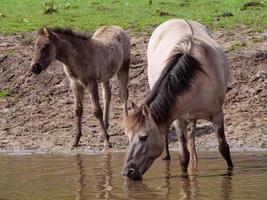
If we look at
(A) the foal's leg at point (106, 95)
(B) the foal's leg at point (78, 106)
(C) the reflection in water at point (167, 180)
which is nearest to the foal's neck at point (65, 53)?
(B) the foal's leg at point (78, 106)

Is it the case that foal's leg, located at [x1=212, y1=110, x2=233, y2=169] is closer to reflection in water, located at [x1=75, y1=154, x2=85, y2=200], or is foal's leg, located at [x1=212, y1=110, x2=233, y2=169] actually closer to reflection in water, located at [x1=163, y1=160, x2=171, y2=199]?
reflection in water, located at [x1=163, y1=160, x2=171, y2=199]

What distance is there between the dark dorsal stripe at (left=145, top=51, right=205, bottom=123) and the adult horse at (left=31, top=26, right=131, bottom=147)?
384 centimetres

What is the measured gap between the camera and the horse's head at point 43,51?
497 inches

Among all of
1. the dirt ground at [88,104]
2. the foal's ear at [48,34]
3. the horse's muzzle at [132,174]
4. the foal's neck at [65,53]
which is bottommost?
the dirt ground at [88,104]

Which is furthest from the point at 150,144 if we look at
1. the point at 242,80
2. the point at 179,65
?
the point at 242,80

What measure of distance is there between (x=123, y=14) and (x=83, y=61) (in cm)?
656

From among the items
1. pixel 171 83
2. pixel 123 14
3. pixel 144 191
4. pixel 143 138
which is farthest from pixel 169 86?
pixel 123 14

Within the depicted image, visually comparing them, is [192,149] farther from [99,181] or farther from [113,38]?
[113,38]

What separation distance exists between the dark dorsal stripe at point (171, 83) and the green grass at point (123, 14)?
7.71 metres

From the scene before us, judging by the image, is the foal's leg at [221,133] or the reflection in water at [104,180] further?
the foal's leg at [221,133]

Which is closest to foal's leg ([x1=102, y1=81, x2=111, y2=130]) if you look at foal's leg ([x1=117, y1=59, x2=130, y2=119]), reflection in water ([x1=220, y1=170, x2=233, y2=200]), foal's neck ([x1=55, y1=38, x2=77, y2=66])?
foal's leg ([x1=117, y1=59, x2=130, y2=119])

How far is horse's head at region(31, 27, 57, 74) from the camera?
41.4 feet

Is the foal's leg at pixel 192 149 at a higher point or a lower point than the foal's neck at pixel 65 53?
lower

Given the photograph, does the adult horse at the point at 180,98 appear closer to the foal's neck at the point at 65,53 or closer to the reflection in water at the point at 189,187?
the reflection in water at the point at 189,187
